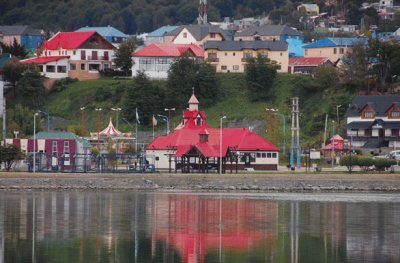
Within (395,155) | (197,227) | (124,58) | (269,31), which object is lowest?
(197,227)

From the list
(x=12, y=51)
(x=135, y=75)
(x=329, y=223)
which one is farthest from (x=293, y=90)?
(x=329, y=223)

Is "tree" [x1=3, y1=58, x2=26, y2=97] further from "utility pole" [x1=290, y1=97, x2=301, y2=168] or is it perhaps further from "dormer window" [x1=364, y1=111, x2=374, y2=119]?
"dormer window" [x1=364, y1=111, x2=374, y2=119]

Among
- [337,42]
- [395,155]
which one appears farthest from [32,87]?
[395,155]

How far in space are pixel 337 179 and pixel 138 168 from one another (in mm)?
14769

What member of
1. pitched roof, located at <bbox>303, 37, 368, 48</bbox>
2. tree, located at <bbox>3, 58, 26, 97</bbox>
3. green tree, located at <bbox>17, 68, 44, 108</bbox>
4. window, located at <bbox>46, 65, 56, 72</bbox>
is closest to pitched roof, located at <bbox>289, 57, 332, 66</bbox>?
pitched roof, located at <bbox>303, 37, 368, 48</bbox>

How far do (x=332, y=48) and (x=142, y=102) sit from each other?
2793cm

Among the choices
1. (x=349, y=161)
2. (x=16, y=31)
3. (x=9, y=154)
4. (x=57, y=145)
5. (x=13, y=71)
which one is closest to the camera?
(x=9, y=154)

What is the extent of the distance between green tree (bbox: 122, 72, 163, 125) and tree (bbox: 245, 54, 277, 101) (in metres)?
8.68

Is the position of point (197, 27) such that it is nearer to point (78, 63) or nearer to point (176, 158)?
point (78, 63)

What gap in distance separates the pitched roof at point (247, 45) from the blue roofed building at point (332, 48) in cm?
651

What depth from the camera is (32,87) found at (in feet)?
433

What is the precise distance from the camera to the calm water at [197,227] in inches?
2179

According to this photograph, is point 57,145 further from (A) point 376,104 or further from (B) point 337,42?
(B) point 337,42

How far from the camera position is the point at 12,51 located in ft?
508
